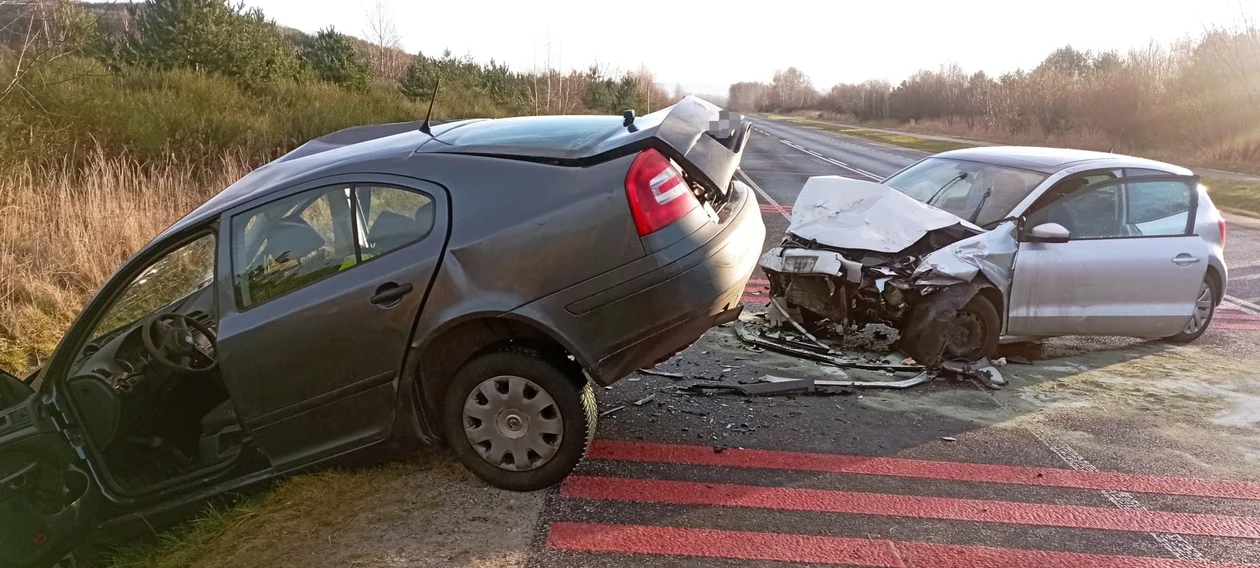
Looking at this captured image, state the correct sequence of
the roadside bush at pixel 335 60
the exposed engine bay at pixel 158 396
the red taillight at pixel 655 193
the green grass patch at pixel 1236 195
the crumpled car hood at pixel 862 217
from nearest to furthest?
the red taillight at pixel 655 193 → the exposed engine bay at pixel 158 396 → the crumpled car hood at pixel 862 217 → the green grass patch at pixel 1236 195 → the roadside bush at pixel 335 60

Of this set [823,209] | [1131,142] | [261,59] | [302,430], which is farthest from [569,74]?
[302,430]

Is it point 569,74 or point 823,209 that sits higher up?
point 569,74

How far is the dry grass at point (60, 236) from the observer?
21.5ft

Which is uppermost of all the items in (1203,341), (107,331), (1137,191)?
(1137,191)

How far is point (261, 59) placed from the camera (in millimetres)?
19156

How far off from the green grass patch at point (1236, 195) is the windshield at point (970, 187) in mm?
13111

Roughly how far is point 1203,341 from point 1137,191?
1626mm

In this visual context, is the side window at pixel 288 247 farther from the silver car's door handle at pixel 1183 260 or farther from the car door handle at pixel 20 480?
the silver car's door handle at pixel 1183 260

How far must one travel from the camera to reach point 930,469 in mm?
3855

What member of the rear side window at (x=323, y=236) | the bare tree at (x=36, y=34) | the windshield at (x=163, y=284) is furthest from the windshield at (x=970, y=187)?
the bare tree at (x=36, y=34)

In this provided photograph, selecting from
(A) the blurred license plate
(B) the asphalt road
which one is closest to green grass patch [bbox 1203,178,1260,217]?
(B) the asphalt road

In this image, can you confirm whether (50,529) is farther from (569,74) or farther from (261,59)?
(569,74)

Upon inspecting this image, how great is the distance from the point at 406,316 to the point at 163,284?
144 centimetres

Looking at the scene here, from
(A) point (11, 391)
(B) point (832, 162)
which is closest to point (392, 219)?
(A) point (11, 391)
